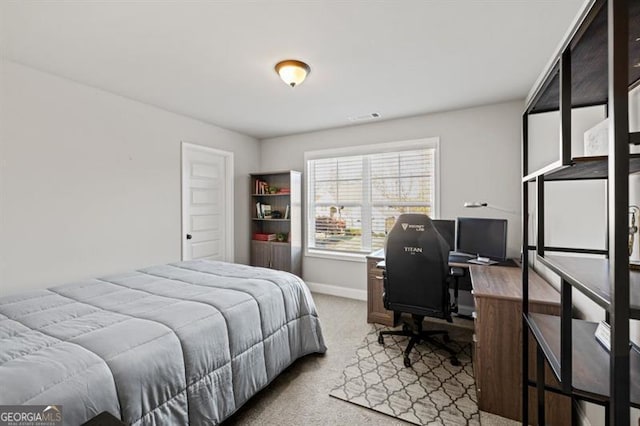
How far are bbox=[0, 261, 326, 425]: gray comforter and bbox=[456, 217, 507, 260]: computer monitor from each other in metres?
1.85

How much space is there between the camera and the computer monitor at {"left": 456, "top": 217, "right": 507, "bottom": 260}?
2879 mm

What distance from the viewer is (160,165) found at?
345 cm

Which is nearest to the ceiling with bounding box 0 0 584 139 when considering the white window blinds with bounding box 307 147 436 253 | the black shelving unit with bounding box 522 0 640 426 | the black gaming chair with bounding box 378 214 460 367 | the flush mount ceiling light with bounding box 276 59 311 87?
the flush mount ceiling light with bounding box 276 59 311 87

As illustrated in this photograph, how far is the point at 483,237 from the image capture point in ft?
9.84

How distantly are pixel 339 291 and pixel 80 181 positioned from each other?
11.1 ft

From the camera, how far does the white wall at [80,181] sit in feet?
7.72

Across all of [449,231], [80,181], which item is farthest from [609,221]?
[80,181]

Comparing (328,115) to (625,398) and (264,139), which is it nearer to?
(264,139)

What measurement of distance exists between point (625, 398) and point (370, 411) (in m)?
1.56

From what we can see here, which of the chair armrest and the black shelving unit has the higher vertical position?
the black shelving unit

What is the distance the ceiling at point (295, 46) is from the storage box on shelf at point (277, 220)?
1599 millimetres

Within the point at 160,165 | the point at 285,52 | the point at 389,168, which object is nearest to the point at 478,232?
the point at 389,168

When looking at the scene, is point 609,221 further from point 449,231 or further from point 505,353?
point 449,231

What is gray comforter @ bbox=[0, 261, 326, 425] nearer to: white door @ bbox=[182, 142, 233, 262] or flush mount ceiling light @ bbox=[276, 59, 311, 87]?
white door @ bbox=[182, 142, 233, 262]
